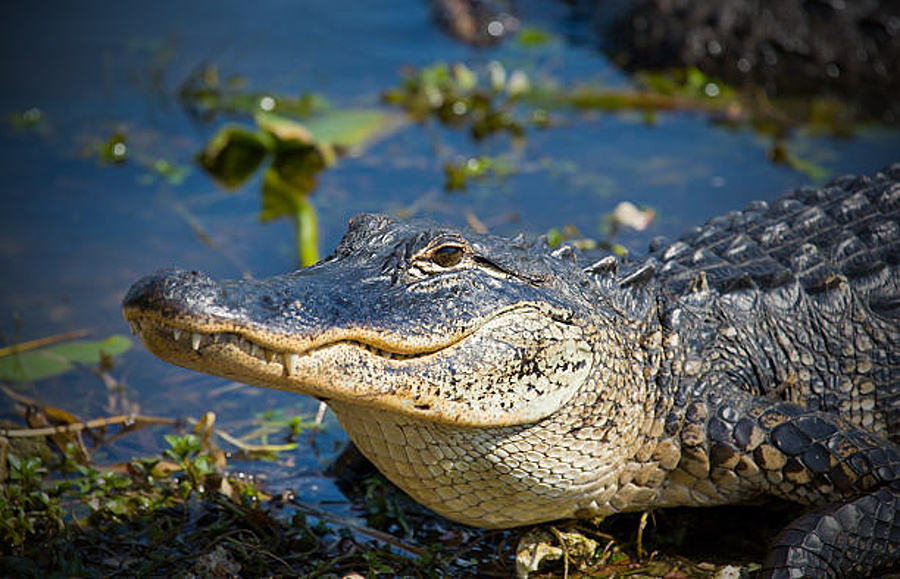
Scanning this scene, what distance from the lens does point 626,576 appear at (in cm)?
339

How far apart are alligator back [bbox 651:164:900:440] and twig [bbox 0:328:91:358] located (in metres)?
2.99

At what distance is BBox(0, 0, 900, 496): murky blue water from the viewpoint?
526cm

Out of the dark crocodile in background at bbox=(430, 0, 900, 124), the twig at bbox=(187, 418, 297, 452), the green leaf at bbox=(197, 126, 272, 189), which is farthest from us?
the dark crocodile in background at bbox=(430, 0, 900, 124)

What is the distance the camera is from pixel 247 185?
21.7ft

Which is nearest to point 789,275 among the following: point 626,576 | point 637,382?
point 637,382

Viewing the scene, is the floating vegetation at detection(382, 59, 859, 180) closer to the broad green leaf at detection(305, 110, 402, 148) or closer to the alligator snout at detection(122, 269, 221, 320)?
the broad green leaf at detection(305, 110, 402, 148)

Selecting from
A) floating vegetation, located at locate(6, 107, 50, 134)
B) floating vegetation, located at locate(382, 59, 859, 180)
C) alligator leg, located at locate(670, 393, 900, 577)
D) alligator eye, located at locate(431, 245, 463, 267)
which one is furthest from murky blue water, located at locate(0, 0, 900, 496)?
alligator leg, located at locate(670, 393, 900, 577)

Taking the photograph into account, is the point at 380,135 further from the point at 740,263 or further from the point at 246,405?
the point at 740,263

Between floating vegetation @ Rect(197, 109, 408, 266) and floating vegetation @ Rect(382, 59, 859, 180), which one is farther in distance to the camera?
floating vegetation @ Rect(382, 59, 859, 180)

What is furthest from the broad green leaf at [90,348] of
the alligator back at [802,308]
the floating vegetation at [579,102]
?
the floating vegetation at [579,102]

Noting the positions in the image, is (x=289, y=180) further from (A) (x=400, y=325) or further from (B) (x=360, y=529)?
(A) (x=400, y=325)

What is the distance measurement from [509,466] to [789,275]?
139 centimetres

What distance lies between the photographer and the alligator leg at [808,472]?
3.12 metres

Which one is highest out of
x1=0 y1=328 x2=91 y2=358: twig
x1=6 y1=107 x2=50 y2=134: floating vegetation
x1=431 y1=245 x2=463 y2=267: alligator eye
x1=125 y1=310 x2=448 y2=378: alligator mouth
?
x1=431 y1=245 x2=463 y2=267: alligator eye
